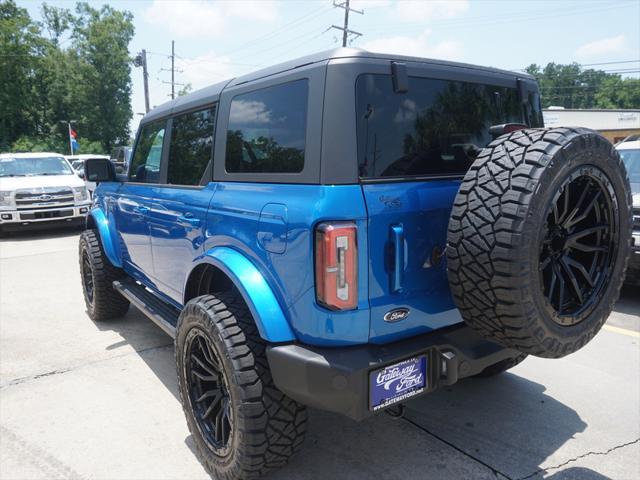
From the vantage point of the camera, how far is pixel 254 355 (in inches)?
86.1

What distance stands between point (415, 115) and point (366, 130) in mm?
325

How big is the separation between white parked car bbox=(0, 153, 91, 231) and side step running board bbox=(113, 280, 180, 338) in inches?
292

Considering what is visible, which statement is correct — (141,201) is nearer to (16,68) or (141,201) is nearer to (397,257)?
(397,257)

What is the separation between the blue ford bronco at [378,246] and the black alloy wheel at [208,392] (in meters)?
0.01

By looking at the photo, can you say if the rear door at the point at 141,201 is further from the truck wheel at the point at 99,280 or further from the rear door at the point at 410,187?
the rear door at the point at 410,187

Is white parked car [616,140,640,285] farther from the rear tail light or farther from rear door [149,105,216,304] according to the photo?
rear door [149,105,216,304]

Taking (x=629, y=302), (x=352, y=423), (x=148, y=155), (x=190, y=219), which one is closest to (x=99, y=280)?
(x=148, y=155)

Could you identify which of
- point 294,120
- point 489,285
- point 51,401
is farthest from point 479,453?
point 51,401

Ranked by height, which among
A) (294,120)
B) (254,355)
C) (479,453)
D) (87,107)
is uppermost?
(87,107)

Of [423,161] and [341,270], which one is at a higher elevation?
[423,161]

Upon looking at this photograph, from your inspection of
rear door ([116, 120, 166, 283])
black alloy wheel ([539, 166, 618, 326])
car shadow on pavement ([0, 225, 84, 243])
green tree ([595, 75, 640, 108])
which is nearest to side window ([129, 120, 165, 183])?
rear door ([116, 120, 166, 283])

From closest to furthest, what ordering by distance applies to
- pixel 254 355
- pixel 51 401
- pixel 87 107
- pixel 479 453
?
1. pixel 254 355
2. pixel 479 453
3. pixel 51 401
4. pixel 87 107

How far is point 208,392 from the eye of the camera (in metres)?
2.49

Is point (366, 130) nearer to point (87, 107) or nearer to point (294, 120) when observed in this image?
point (294, 120)
